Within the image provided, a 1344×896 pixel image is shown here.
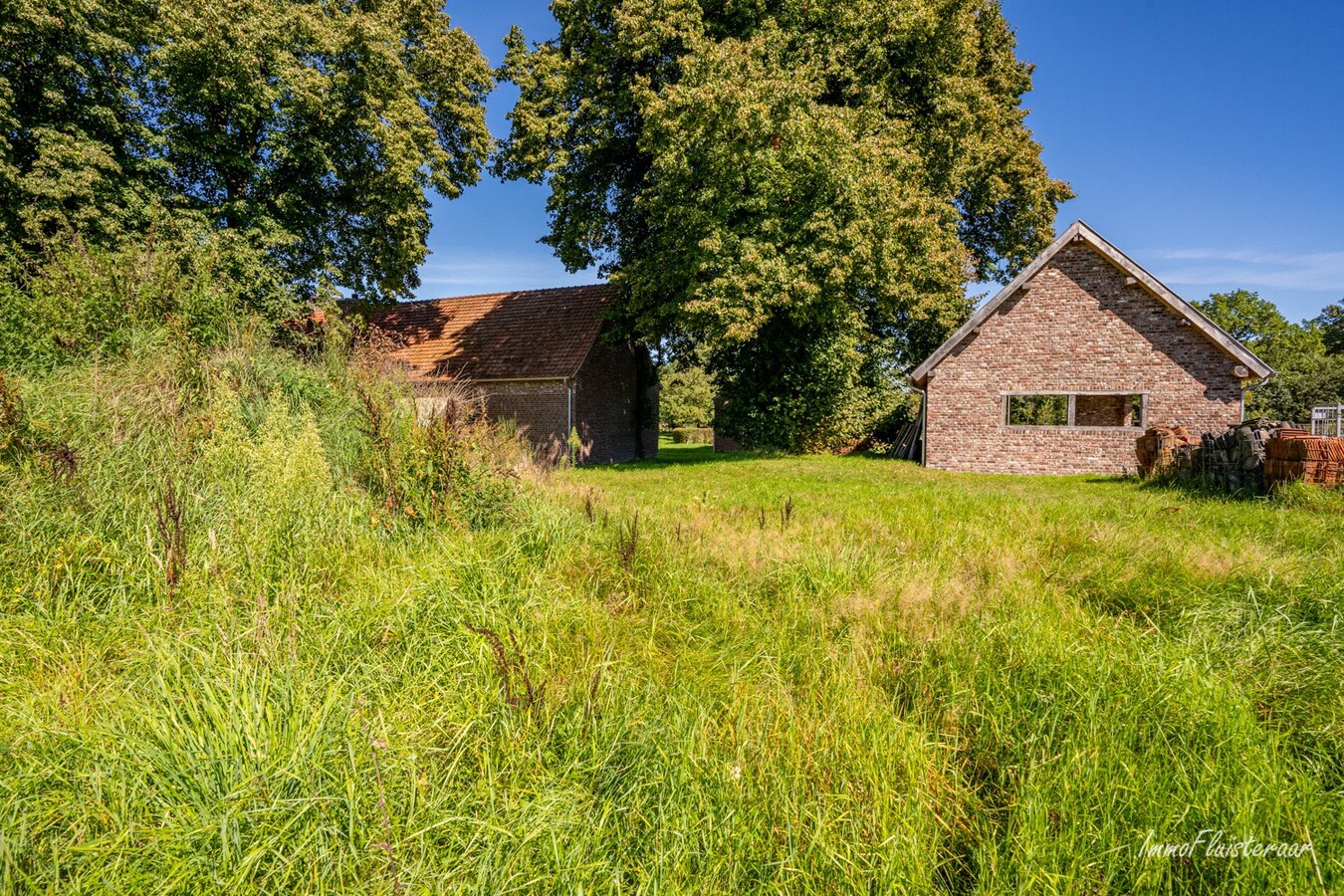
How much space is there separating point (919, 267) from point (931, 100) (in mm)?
5602

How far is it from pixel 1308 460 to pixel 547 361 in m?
17.5

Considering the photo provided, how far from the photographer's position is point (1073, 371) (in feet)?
48.6

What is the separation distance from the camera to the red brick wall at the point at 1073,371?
45.9ft

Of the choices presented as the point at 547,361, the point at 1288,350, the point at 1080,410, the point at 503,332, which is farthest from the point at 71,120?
the point at 1288,350

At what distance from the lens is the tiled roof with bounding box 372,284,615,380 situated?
64.0ft

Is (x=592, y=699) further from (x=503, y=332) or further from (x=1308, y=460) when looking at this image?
(x=503, y=332)

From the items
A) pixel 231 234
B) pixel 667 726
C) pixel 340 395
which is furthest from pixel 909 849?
pixel 231 234

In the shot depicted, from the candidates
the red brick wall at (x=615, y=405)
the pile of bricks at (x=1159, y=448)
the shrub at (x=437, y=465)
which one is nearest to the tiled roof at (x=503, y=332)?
the red brick wall at (x=615, y=405)

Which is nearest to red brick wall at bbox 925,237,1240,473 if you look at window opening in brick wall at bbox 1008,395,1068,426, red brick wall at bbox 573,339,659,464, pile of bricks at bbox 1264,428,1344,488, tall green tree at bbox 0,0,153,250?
window opening in brick wall at bbox 1008,395,1068,426

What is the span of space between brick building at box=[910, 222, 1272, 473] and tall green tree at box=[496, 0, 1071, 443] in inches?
109

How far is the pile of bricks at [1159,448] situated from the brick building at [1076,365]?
1.84 m

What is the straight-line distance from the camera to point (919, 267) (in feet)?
53.7

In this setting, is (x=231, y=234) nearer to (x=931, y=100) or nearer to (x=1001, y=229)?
(x=931, y=100)

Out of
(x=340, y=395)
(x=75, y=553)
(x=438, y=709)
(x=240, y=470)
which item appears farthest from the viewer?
(x=340, y=395)
